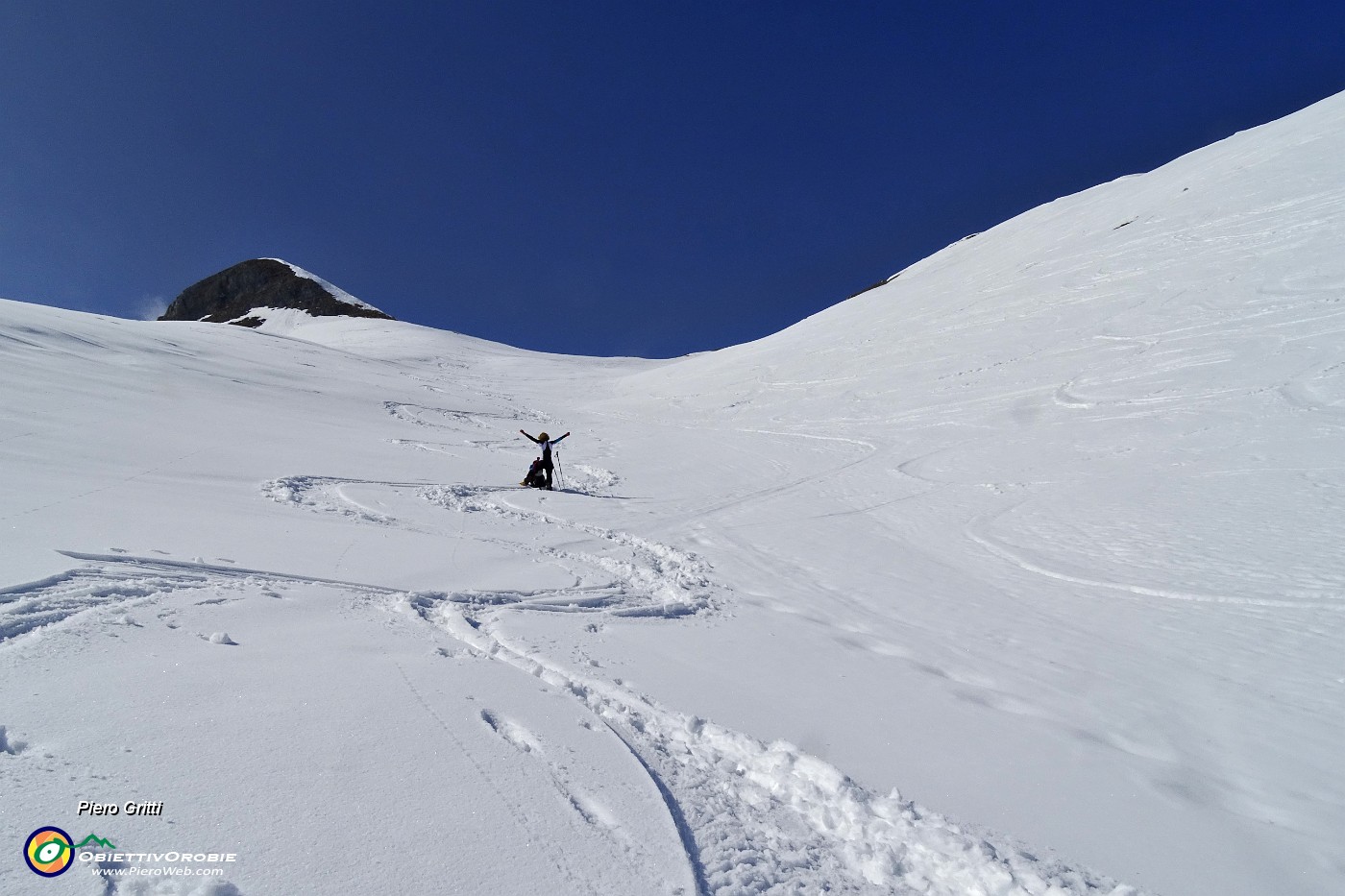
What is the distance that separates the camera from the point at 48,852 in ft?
6.96

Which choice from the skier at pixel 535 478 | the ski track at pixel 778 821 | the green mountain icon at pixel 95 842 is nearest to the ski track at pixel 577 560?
the skier at pixel 535 478

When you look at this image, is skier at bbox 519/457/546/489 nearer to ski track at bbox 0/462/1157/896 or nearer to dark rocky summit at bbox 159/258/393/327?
ski track at bbox 0/462/1157/896

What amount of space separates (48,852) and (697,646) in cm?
386

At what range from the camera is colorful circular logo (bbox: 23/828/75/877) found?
206 cm

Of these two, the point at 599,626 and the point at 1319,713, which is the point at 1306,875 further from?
the point at 599,626

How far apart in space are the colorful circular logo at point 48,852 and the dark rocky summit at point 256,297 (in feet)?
294

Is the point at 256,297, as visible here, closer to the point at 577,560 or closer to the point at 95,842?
the point at 577,560

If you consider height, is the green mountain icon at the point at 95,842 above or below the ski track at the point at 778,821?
above

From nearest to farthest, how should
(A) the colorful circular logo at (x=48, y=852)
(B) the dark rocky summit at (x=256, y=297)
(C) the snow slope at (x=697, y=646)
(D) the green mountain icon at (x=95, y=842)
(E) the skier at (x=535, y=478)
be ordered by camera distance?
(A) the colorful circular logo at (x=48, y=852)
(D) the green mountain icon at (x=95, y=842)
(C) the snow slope at (x=697, y=646)
(E) the skier at (x=535, y=478)
(B) the dark rocky summit at (x=256, y=297)

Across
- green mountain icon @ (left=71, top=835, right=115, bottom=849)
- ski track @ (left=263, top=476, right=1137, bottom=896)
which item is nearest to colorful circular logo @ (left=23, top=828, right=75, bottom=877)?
green mountain icon @ (left=71, top=835, right=115, bottom=849)

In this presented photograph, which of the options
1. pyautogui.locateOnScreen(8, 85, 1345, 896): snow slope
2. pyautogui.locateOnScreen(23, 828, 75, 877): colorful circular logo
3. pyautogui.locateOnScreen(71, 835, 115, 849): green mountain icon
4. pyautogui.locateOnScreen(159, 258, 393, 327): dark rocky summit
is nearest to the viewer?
pyautogui.locateOnScreen(23, 828, 75, 877): colorful circular logo

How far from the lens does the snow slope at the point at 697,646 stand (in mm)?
2693

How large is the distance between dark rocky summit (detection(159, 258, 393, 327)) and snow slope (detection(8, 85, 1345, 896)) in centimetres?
8124

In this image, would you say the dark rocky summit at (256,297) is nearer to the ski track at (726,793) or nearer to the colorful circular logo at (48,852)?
the ski track at (726,793)
